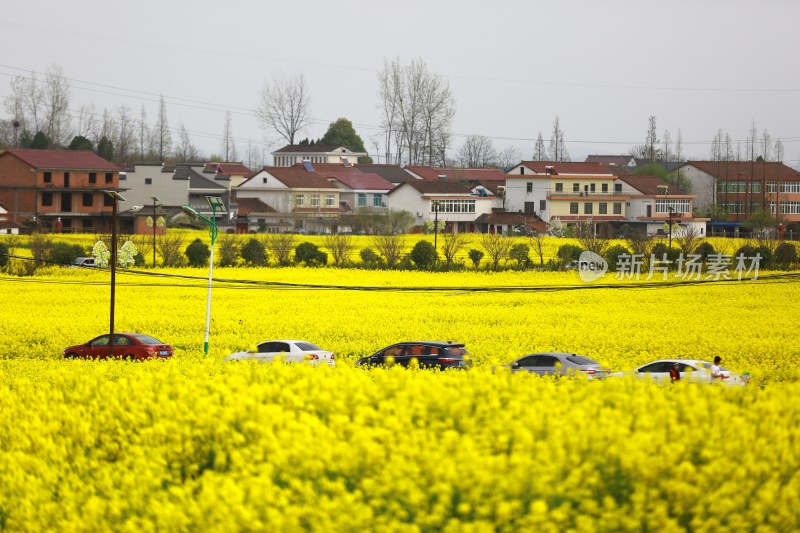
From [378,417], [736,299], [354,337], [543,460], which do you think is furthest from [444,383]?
[736,299]

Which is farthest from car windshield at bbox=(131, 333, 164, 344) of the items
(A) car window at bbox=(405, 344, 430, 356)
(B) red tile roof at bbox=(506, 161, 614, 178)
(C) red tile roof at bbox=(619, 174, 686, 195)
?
(C) red tile roof at bbox=(619, 174, 686, 195)

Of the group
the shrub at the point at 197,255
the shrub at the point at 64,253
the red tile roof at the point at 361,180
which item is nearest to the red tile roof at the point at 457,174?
the red tile roof at the point at 361,180

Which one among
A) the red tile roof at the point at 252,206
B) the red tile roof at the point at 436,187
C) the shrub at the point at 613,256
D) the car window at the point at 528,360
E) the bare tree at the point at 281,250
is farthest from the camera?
the red tile roof at the point at 436,187

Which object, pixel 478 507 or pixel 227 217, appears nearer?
pixel 478 507

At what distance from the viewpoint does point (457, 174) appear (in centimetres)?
11512

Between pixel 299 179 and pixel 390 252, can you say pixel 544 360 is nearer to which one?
pixel 390 252

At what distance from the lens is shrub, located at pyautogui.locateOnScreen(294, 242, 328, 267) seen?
2223 inches

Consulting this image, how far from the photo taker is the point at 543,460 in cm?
972

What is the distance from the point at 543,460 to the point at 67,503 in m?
4.64

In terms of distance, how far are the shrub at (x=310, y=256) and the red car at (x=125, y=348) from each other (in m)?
26.8

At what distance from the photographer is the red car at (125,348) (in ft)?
93.9

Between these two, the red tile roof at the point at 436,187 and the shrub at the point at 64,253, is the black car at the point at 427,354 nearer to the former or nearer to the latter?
the shrub at the point at 64,253

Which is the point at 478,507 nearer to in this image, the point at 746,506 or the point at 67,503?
the point at 746,506

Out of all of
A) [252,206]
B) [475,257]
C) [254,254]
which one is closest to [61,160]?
[252,206]
